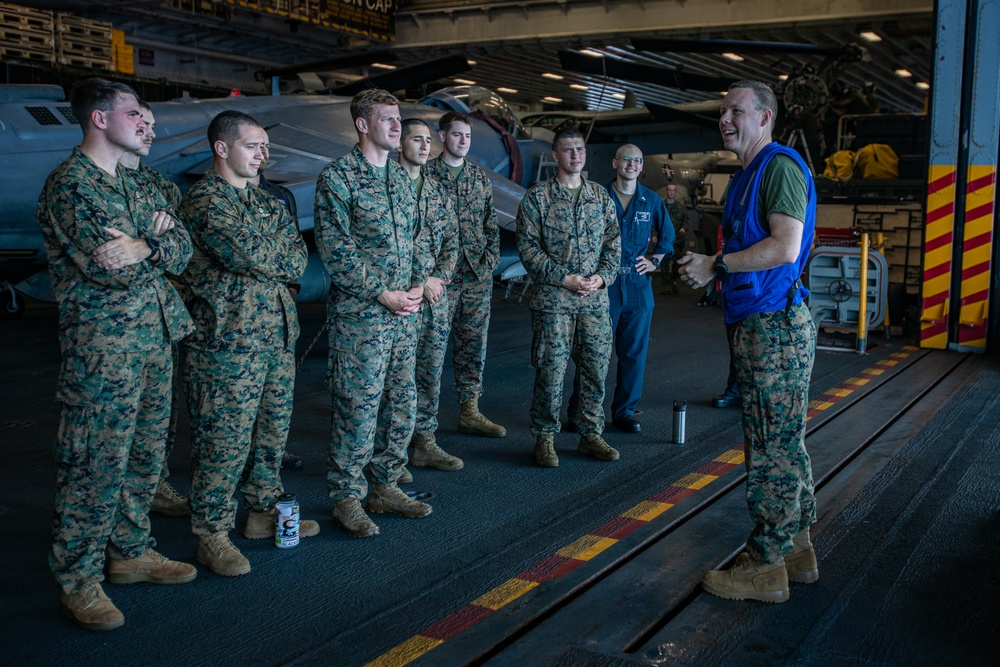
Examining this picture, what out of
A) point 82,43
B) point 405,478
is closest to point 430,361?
point 405,478

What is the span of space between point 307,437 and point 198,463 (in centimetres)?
206

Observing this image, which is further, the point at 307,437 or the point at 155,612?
the point at 307,437

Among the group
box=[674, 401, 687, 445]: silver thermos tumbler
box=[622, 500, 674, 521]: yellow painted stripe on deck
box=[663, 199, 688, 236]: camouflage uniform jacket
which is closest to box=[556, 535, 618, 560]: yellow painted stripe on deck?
box=[622, 500, 674, 521]: yellow painted stripe on deck

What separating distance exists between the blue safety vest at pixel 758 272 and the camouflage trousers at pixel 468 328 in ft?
8.35

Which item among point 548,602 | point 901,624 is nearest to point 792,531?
point 901,624

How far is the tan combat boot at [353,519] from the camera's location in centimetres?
397

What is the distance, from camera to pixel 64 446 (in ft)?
9.96

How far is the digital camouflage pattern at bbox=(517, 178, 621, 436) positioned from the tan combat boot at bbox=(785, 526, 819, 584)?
1.80 m

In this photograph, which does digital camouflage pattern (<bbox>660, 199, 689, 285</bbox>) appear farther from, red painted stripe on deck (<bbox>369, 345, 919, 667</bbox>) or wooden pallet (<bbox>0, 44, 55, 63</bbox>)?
wooden pallet (<bbox>0, 44, 55, 63</bbox>)

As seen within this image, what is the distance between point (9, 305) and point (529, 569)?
8512 mm

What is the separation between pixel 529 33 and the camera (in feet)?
61.4

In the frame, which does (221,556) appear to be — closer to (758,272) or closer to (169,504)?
(169,504)

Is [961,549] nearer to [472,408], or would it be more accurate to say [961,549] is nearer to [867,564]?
[867,564]

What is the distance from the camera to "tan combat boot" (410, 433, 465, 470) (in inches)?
197
